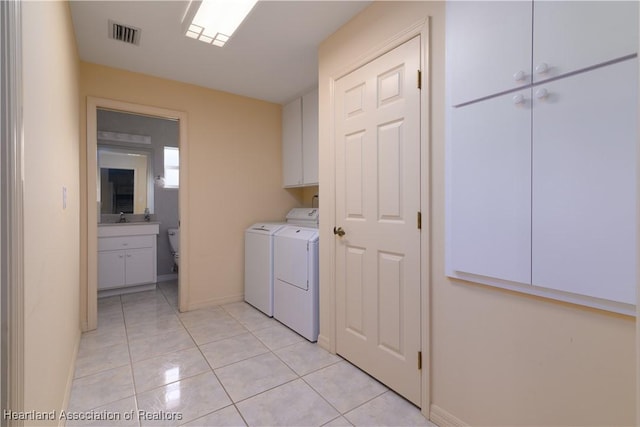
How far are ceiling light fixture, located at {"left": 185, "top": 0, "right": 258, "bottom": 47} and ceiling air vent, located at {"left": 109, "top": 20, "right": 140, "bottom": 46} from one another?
404 mm

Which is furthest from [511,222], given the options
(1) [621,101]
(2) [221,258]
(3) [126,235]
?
(3) [126,235]

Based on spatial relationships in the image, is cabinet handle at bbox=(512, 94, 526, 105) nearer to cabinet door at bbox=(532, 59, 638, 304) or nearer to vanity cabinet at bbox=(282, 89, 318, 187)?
cabinet door at bbox=(532, 59, 638, 304)

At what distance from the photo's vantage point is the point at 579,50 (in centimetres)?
103

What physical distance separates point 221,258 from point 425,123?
8.64 ft

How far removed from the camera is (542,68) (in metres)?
1.11

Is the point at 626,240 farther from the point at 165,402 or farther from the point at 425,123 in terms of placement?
the point at 165,402

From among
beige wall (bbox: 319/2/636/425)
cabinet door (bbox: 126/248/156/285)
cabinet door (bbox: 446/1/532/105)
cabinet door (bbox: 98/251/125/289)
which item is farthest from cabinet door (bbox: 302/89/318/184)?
cabinet door (bbox: 98/251/125/289)

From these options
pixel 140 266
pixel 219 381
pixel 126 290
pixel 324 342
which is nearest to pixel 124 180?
pixel 140 266

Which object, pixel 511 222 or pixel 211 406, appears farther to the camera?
pixel 211 406

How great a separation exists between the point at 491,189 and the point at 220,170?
110 inches

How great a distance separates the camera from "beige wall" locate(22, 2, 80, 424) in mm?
908

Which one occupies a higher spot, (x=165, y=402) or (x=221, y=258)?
(x=221, y=258)

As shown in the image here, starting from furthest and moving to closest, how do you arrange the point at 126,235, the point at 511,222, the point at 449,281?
1. the point at 126,235
2. the point at 449,281
3. the point at 511,222

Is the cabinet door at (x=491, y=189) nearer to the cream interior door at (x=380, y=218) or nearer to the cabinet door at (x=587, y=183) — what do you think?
the cabinet door at (x=587, y=183)
